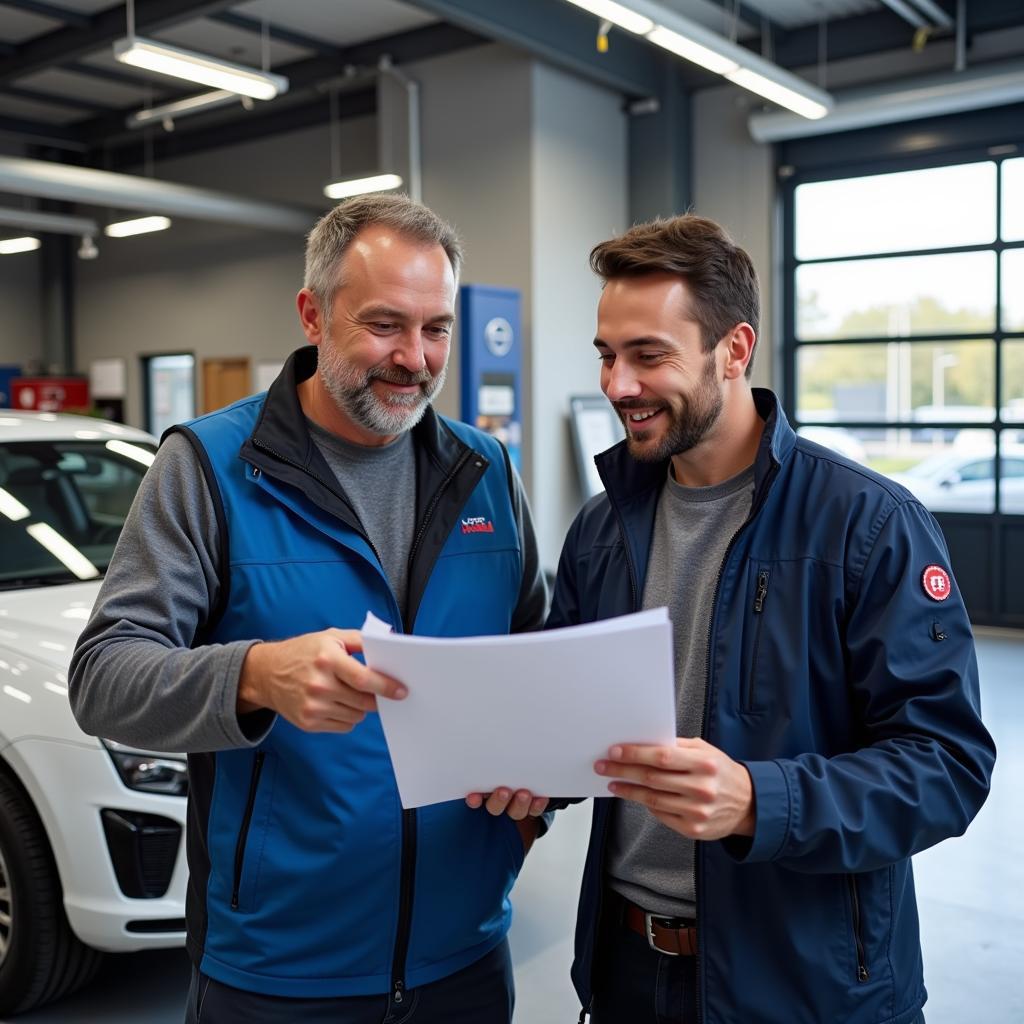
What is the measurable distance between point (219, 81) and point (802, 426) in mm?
5120

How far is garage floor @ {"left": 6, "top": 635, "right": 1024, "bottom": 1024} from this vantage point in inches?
106

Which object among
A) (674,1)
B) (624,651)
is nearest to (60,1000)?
(624,651)

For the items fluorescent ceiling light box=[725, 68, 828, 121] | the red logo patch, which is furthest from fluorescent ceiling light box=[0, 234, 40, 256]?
the red logo patch

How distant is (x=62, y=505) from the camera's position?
331 centimetres

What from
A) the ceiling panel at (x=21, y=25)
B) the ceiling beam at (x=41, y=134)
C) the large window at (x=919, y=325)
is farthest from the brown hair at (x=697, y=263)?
the ceiling beam at (x=41, y=134)

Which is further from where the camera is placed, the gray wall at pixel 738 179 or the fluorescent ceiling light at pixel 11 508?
the gray wall at pixel 738 179

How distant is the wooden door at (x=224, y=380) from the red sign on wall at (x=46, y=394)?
1.47 metres

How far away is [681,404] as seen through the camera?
4.69 ft

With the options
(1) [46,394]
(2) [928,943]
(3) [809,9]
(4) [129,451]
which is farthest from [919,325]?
(1) [46,394]

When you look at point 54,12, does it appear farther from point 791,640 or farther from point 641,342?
point 791,640

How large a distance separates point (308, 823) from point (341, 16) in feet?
27.1

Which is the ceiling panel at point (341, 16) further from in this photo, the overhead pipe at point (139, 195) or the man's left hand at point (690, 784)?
the man's left hand at point (690, 784)

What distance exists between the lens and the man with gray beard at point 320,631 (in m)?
1.39

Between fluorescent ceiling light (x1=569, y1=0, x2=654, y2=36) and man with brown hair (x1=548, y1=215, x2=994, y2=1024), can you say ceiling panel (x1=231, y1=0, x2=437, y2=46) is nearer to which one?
fluorescent ceiling light (x1=569, y1=0, x2=654, y2=36)
